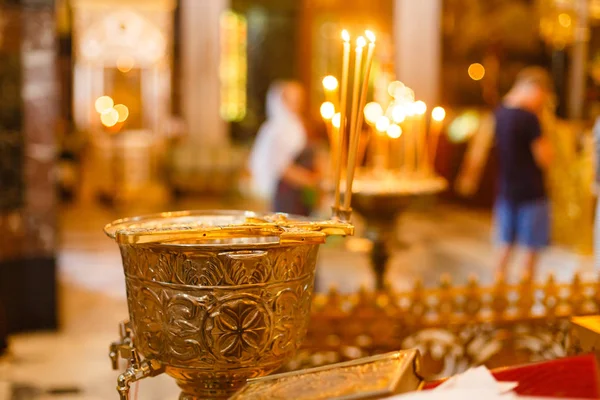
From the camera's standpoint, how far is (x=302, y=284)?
5.40 feet

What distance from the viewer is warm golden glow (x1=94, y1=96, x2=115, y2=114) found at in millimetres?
10547

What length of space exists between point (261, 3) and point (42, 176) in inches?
331

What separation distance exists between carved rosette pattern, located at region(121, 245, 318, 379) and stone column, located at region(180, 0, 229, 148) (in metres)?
8.30

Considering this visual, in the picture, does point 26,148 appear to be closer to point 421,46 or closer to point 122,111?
point 421,46

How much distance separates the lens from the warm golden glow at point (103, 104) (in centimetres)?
1055

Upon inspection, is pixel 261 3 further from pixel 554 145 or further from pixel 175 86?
pixel 554 145

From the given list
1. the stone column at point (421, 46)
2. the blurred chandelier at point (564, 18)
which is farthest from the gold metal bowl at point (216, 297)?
the stone column at point (421, 46)

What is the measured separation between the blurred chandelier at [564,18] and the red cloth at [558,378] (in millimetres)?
6229

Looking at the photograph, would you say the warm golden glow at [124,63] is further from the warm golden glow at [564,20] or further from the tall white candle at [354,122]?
the tall white candle at [354,122]

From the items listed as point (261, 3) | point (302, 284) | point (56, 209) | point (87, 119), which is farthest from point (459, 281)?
point (261, 3)

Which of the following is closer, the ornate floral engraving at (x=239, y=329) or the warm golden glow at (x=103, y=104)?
the ornate floral engraving at (x=239, y=329)

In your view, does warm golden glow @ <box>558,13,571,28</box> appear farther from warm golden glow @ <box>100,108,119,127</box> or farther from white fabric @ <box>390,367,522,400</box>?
white fabric @ <box>390,367,522,400</box>

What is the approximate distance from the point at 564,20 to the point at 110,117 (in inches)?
239

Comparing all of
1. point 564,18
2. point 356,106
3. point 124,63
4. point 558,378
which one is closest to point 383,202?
point 356,106
